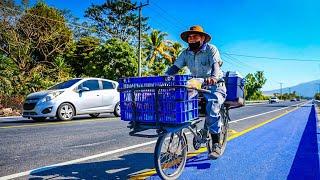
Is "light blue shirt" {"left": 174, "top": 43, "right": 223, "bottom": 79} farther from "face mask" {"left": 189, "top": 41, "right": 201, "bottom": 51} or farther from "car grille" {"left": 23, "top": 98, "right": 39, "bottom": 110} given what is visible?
"car grille" {"left": 23, "top": 98, "right": 39, "bottom": 110}

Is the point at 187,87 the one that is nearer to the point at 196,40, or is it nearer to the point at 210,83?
the point at 210,83

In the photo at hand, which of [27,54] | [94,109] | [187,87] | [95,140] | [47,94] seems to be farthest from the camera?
[27,54]

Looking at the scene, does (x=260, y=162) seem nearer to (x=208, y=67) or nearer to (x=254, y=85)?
(x=208, y=67)

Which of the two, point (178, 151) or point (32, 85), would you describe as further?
point (32, 85)

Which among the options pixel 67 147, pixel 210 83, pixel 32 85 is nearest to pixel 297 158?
pixel 210 83

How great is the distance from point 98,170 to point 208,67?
7.38 feet

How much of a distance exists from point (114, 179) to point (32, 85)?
1025 inches

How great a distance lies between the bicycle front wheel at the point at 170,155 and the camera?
15.6ft

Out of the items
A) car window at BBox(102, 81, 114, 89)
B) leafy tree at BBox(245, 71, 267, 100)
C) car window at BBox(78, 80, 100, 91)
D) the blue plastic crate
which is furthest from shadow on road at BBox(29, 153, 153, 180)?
leafy tree at BBox(245, 71, 267, 100)

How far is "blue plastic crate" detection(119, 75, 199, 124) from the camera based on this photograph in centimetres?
468

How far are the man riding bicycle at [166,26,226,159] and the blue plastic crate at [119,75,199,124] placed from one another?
75 centimetres

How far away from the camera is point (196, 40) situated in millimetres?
5965

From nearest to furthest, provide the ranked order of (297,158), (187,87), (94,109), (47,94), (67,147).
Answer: (187,87) → (297,158) → (67,147) → (47,94) → (94,109)

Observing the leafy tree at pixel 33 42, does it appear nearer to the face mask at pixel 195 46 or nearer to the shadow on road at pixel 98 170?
the shadow on road at pixel 98 170
